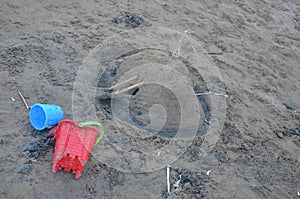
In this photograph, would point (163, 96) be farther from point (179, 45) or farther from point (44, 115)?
point (44, 115)

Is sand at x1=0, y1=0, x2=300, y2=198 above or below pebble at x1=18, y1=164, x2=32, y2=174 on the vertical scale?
above

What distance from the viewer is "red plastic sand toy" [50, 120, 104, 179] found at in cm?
256

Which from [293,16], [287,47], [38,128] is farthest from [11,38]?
[293,16]

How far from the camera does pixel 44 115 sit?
9.13 ft

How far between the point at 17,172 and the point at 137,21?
2751mm

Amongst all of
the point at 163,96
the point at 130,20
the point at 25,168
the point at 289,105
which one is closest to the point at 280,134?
the point at 289,105

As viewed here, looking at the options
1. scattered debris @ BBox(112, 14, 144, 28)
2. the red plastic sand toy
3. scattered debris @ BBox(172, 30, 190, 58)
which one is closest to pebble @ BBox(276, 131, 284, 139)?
scattered debris @ BBox(172, 30, 190, 58)

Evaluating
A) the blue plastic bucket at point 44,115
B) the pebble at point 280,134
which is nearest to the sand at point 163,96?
the pebble at point 280,134

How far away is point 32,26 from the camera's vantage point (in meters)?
4.05

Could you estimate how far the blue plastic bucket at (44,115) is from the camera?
272 cm

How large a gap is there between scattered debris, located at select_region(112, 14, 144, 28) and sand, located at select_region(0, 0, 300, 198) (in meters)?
0.01

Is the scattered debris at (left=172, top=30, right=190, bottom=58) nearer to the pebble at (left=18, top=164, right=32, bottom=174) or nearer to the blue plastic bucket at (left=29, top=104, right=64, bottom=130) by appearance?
the blue plastic bucket at (left=29, top=104, right=64, bottom=130)

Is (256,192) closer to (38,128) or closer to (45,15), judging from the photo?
(38,128)

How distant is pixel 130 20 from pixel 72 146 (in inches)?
100
